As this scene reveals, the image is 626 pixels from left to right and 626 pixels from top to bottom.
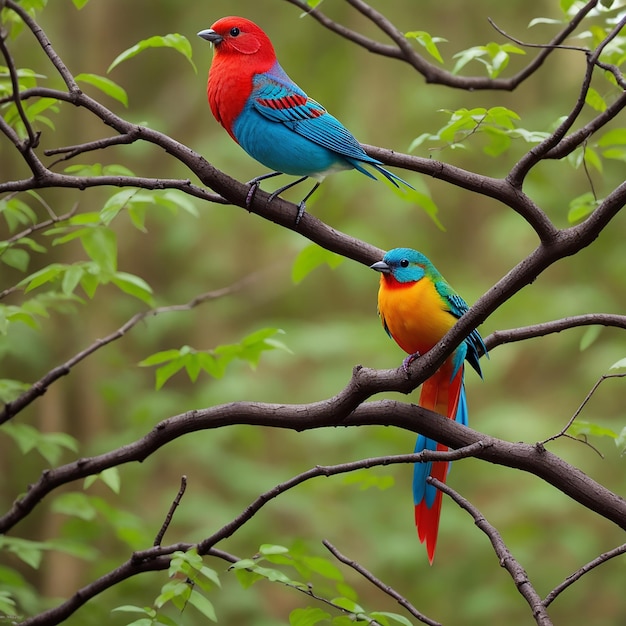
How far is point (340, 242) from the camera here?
6.53 ft

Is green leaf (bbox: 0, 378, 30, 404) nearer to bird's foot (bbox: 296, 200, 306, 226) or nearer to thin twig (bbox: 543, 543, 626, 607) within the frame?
bird's foot (bbox: 296, 200, 306, 226)

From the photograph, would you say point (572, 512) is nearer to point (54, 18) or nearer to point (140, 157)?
point (140, 157)

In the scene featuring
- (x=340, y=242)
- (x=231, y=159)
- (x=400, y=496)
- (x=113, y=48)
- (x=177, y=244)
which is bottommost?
(x=340, y=242)

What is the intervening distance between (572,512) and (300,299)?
2.33m

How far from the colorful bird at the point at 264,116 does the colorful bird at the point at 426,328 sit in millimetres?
256

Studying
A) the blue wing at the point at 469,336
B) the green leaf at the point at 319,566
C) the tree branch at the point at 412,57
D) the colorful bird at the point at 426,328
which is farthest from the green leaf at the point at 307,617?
the tree branch at the point at 412,57

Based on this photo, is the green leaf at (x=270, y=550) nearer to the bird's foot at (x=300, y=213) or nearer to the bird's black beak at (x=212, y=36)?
the bird's foot at (x=300, y=213)

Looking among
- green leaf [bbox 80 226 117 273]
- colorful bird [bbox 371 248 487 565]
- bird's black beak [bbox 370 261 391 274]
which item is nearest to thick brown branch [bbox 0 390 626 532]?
colorful bird [bbox 371 248 487 565]

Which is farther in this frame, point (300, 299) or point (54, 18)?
point (300, 299)

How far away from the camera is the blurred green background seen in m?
4.54

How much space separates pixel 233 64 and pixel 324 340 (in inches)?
106

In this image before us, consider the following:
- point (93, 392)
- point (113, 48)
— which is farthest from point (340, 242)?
point (113, 48)

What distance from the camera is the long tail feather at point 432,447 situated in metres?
2.21

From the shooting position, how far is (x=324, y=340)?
4578 millimetres
